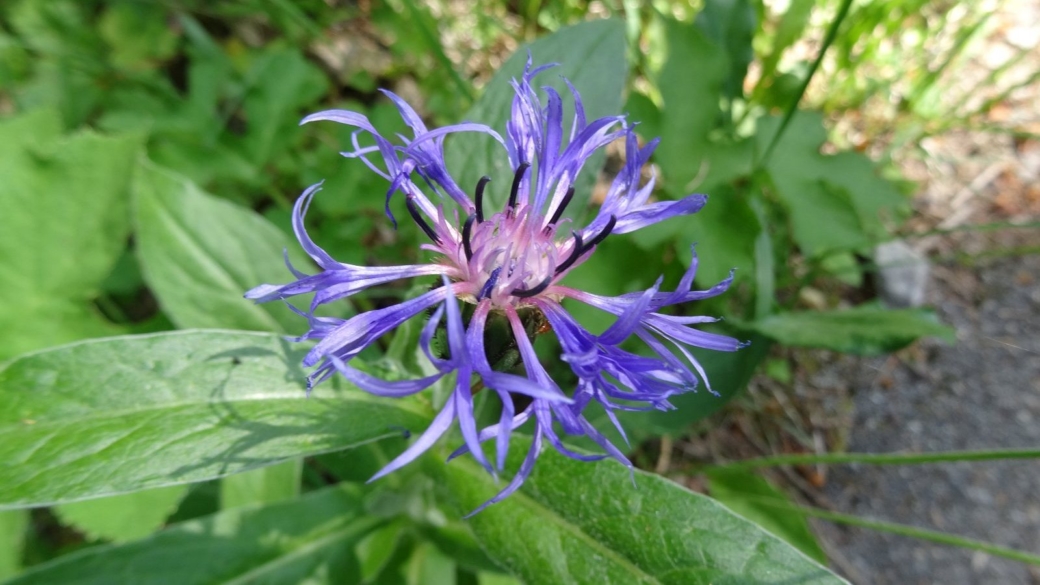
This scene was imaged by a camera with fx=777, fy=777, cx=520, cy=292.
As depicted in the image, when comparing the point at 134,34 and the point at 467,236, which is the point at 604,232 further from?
the point at 134,34

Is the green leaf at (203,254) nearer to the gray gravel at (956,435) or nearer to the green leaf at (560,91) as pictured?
the green leaf at (560,91)

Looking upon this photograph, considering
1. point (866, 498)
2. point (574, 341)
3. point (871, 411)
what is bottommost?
point (866, 498)

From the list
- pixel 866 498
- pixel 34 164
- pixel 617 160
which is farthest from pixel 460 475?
pixel 617 160

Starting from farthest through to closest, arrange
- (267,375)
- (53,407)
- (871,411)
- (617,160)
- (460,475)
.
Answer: (617,160) → (871,411) → (460,475) → (267,375) → (53,407)

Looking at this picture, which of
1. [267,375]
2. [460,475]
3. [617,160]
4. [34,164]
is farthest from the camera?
[617,160]

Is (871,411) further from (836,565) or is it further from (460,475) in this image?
(460,475)

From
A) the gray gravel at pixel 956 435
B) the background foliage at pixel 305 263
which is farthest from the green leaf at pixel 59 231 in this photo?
the gray gravel at pixel 956 435

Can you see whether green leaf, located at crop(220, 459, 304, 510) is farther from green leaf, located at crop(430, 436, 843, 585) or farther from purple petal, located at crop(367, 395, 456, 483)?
purple petal, located at crop(367, 395, 456, 483)
